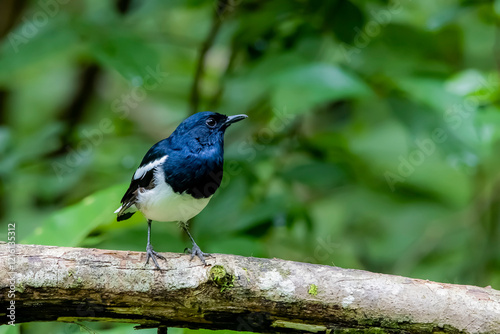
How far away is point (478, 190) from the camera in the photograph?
16.4 ft

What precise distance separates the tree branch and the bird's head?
0.89 metres

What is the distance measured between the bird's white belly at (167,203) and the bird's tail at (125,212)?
0.12 metres

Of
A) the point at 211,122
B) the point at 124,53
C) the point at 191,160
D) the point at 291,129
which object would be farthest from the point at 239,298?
the point at 291,129

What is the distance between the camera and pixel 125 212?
10.2ft

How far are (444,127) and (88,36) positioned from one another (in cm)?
229

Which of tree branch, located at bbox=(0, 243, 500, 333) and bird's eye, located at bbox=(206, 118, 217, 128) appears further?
bird's eye, located at bbox=(206, 118, 217, 128)

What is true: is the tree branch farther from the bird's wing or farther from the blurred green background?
the bird's wing

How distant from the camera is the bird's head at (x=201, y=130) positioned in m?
3.01

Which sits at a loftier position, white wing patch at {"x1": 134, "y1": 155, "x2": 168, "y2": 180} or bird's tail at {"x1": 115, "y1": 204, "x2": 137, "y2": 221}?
white wing patch at {"x1": 134, "y1": 155, "x2": 168, "y2": 180}

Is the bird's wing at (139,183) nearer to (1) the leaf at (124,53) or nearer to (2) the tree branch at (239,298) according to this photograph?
(1) the leaf at (124,53)

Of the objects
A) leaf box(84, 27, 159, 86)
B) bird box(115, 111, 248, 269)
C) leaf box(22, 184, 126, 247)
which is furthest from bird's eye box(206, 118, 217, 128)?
leaf box(22, 184, 126, 247)

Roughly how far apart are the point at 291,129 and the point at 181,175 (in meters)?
1.58

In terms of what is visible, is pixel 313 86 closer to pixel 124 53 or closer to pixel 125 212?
pixel 124 53

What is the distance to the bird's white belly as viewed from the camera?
2.81m
